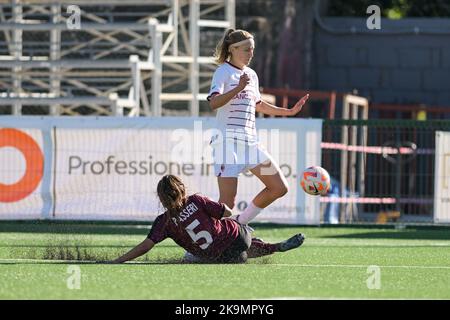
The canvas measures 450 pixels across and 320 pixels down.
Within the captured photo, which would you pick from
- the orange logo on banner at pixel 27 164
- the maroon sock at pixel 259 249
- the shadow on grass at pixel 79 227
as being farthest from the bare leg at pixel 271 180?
the orange logo on banner at pixel 27 164

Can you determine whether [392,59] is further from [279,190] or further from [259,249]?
[259,249]

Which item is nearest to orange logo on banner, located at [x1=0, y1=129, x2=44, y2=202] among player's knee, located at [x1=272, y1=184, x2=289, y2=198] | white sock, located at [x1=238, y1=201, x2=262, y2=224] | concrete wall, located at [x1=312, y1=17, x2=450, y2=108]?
white sock, located at [x1=238, y1=201, x2=262, y2=224]

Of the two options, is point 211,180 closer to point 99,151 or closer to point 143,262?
point 99,151

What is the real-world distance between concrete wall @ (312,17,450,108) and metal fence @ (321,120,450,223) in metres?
2.53

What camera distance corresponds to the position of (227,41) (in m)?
10.4

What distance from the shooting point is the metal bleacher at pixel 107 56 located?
1944cm

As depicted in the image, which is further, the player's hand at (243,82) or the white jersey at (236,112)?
the white jersey at (236,112)

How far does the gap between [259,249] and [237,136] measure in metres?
1.04

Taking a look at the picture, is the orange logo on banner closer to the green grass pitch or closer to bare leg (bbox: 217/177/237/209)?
the green grass pitch

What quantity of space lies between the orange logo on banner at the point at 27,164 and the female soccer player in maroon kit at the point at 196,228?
6516mm

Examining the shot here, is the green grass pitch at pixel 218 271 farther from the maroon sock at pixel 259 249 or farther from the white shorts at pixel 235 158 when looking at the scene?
the white shorts at pixel 235 158
